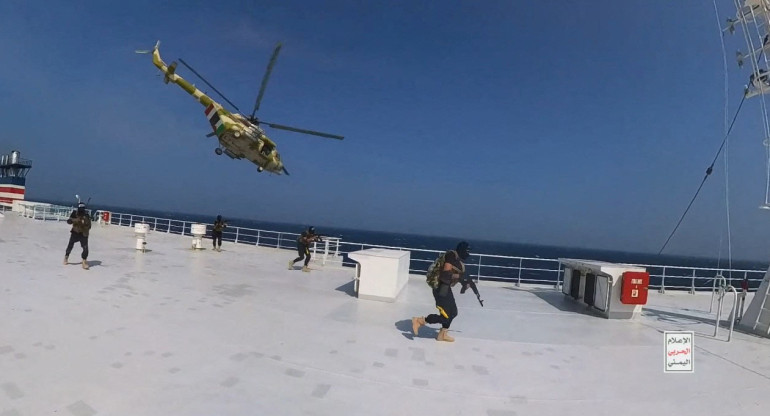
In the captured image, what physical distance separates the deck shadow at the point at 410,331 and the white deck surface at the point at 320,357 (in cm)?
3

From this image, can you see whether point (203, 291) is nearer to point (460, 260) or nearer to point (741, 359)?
point (460, 260)

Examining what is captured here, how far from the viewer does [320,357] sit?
17.0 feet

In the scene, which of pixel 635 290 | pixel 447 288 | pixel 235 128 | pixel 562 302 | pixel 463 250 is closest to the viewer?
pixel 447 288

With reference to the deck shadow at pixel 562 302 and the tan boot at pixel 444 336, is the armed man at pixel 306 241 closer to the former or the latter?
the deck shadow at pixel 562 302

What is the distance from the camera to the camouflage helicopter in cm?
2131

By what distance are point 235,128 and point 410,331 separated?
1752cm

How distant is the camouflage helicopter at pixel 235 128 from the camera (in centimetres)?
2131

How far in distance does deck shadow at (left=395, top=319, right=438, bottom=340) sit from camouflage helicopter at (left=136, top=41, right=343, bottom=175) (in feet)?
47.1

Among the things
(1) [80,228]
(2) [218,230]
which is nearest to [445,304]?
(1) [80,228]

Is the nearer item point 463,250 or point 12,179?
point 463,250

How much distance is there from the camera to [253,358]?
195 inches

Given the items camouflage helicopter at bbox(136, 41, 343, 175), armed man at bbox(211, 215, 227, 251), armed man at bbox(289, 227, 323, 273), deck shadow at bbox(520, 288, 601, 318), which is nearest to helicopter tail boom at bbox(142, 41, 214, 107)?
camouflage helicopter at bbox(136, 41, 343, 175)

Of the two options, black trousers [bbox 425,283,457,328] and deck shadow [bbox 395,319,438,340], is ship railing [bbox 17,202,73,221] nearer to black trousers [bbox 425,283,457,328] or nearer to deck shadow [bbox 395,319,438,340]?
deck shadow [bbox 395,319,438,340]

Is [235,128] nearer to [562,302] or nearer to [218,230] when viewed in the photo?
[218,230]
